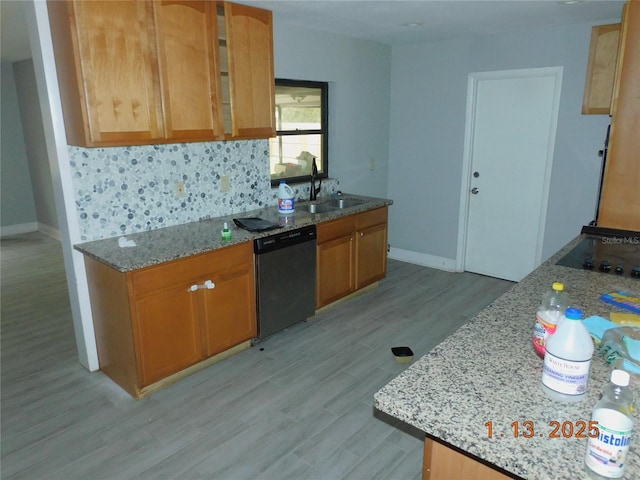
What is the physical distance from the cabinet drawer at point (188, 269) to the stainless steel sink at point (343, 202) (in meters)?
1.35

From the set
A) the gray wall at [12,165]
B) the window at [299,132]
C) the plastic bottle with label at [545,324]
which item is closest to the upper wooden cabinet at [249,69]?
the window at [299,132]

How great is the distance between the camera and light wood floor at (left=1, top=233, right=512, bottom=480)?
7.20 feet

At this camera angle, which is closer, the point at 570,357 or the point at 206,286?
the point at 570,357

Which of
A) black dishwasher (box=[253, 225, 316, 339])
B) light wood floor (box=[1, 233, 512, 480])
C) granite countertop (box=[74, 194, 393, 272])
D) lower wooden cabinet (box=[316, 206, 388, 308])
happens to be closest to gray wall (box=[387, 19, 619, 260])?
lower wooden cabinet (box=[316, 206, 388, 308])

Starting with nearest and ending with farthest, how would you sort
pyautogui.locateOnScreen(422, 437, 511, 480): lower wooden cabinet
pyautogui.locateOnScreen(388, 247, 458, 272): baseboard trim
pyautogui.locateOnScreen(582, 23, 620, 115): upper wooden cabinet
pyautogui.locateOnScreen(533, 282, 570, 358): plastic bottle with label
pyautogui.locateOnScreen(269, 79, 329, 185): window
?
pyautogui.locateOnScreen(422, 437, 511, 480): lower wooden cabinet
pyautogui.locateOnScreen(533, 282, 570, 358): plastic bottle with label
pyautogui.locateOnScreen(582, 23, 620, 115): upper wooden cabinet
pyautogui.locateOnScreen(269, 79, 329, 185): window
pyautogui.locateOnScreen(388, 247, 458, 272): baseboard trim

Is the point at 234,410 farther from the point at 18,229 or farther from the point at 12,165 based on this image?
the point at 12,165

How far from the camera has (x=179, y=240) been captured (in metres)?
2.88

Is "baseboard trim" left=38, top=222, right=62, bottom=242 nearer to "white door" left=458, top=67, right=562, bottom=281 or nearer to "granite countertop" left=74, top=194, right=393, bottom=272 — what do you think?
"granite countertop" left=74, top=194, right=393, bottom=272

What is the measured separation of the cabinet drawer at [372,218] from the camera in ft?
13.0

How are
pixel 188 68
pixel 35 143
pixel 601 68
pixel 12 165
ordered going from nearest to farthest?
1. pixel 188 68
2. pixel 601 68
3. pixel 35 143
4. pixel 12 165

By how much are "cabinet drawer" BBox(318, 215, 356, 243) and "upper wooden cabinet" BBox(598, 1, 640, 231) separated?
1.84 meters

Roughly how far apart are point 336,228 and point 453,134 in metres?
1.85

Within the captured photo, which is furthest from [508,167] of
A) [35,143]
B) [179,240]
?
[35,143]

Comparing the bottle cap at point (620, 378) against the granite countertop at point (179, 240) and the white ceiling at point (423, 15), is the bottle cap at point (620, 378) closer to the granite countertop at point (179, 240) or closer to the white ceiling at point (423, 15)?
the granite countertop at point (179, 240)
